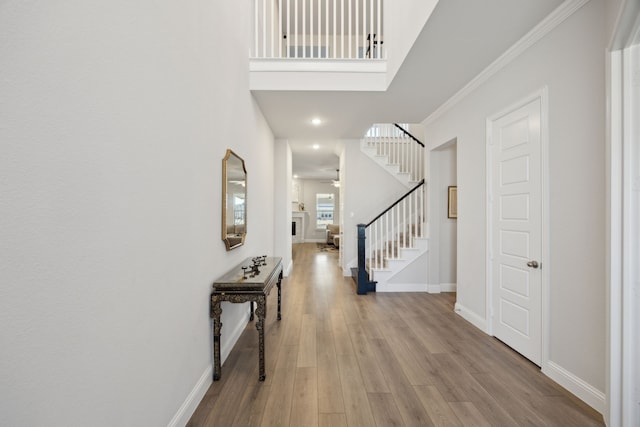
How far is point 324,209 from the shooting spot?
12.3 metres

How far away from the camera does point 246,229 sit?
314cm

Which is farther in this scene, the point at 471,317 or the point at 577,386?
the point at 471,317

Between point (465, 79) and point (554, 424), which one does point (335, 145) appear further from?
point (554, 424)

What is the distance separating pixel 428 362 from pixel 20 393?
2614mm

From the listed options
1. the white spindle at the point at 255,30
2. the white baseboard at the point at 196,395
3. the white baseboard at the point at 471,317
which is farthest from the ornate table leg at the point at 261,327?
the white spindle at the point at 255,30

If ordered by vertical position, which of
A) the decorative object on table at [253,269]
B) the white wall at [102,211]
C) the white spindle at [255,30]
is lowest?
the decorative object on table at [253,269]

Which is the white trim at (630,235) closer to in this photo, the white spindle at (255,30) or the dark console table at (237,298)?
the dark console table at (237,298)

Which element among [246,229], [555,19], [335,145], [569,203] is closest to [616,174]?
[569,203]

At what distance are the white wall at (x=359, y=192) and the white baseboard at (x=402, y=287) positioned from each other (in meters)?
1.09

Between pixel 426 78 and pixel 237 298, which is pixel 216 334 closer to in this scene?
pixel 237 298

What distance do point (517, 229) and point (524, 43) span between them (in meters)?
1.67

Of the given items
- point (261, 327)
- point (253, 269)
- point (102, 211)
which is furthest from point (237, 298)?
point (102, 211)

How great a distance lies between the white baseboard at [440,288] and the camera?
461 centimetres

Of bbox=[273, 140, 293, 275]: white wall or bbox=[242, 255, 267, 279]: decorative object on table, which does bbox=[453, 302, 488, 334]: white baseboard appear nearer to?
bbox=[242, 255, 267, 279]: decorative object on table
